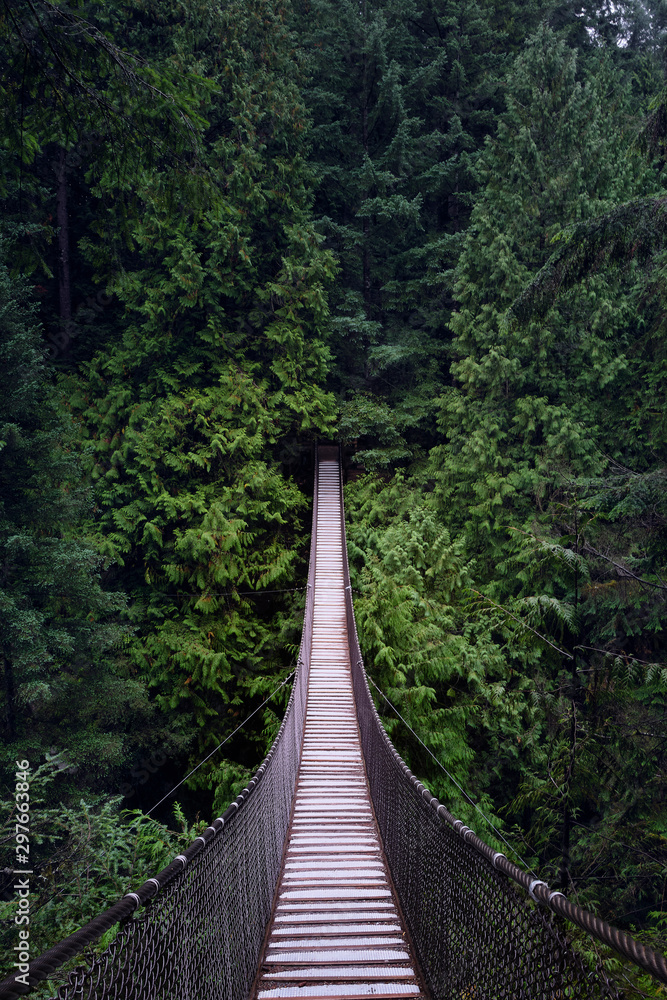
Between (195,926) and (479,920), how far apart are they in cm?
102

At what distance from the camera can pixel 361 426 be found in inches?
511

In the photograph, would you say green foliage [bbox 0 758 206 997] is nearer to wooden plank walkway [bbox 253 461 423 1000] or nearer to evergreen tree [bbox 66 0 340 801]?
wooden plank walkway [bbox 253 461 423 1000]

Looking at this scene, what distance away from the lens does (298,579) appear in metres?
11.7

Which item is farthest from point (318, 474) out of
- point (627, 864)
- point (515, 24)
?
point (515, 24)

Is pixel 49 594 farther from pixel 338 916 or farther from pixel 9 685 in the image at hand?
pixel 338 916

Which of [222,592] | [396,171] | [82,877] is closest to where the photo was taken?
[82,877]

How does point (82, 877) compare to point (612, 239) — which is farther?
point (612, 239)

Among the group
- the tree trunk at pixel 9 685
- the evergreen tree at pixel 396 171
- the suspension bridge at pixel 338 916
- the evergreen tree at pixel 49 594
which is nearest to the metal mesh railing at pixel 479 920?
the suspension bridge at pixel 338 916

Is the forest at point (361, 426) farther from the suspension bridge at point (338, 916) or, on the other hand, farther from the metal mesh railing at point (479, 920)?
the metal mesh railing at point (479, 920)

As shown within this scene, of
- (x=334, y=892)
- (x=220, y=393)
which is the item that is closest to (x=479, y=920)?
(x=334, y=892)

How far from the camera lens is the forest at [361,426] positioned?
17.4 ft

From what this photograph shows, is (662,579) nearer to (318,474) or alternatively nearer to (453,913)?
(453,913)

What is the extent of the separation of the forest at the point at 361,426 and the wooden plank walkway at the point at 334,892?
105cm

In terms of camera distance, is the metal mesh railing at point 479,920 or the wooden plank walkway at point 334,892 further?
the wooden plank walkway at point 334,892
